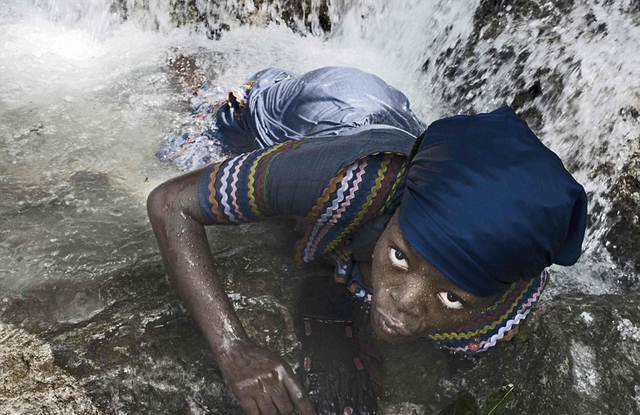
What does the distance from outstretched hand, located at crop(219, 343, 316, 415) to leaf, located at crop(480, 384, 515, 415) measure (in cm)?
57

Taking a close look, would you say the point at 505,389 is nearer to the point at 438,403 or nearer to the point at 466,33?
the point at 438,403

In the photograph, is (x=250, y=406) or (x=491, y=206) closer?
(x=491, y=206)

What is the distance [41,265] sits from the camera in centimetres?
223

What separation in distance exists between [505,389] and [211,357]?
957mm

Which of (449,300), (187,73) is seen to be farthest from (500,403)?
(187,73)

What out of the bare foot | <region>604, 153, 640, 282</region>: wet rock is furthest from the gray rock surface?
the bare foot

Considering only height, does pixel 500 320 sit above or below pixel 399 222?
below

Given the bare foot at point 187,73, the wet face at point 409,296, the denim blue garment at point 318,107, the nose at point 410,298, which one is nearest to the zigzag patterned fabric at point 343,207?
the wet face at point 409,296

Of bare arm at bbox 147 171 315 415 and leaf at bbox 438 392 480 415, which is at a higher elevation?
bare arm at bbox 147 171 315 415

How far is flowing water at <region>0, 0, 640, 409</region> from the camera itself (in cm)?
254

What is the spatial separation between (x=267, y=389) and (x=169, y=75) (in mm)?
2676

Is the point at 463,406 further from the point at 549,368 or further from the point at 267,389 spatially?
the point at 267,389

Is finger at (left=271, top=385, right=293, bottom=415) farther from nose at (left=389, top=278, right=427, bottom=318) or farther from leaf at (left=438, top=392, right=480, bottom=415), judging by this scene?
leaf at (left=438, top=392, right=480, bottom=415)

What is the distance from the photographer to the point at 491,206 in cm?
150
